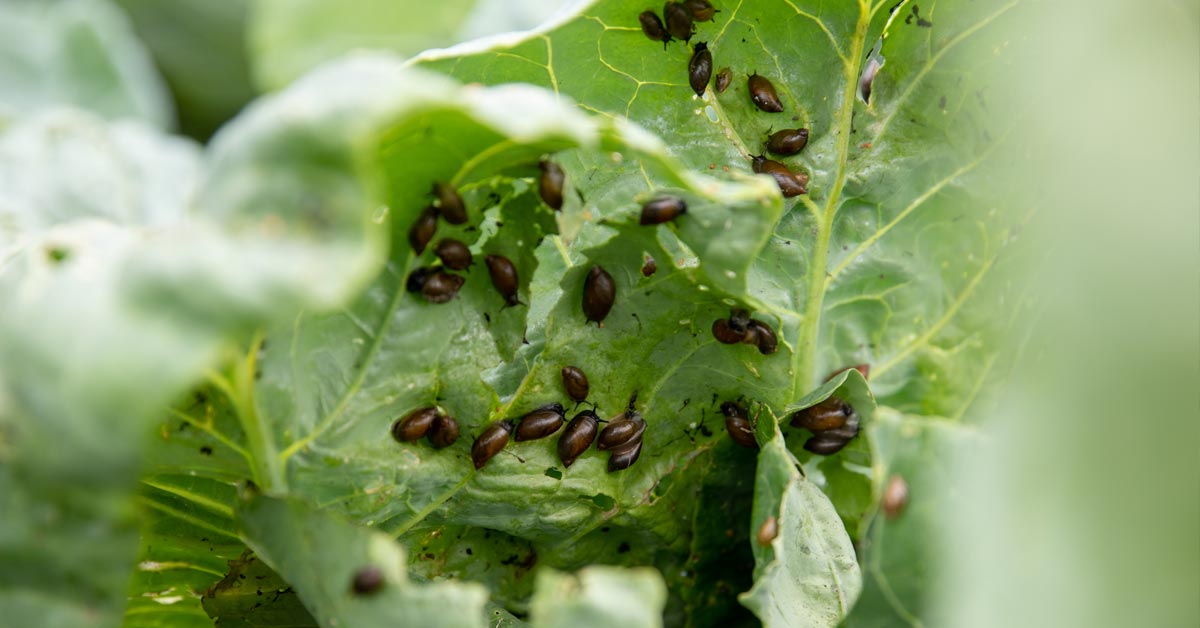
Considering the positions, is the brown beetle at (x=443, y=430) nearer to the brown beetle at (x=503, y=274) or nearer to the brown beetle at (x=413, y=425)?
the brown beetle at (x=413, y=425)

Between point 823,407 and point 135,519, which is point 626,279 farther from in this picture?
point 135,519

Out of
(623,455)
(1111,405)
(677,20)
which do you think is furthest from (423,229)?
(1111,405)

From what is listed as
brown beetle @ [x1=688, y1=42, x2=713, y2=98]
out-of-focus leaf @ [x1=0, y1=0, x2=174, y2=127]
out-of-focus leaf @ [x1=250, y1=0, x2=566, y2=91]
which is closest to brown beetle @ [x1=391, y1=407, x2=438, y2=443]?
brown beetle @ [x1=688, y1=42, x2=713, y2=98]

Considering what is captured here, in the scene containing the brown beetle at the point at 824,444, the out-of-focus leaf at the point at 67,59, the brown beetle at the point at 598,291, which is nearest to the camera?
the brown beetle at the point at 598,291

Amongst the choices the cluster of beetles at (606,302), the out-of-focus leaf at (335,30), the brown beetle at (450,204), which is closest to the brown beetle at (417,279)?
the cluster of beetles at (606,302)

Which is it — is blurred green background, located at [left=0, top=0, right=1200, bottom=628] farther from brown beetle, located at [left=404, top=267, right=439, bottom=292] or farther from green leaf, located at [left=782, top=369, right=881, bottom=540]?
brown beetle, located at [left=404, top=267, right=439, bottom=292]

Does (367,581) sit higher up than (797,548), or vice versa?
(367,581)

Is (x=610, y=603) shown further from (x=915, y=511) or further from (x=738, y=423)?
(x=738, y=423)
